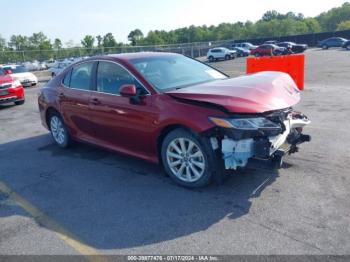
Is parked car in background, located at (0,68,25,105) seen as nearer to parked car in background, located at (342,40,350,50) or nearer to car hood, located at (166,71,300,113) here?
car hood, located at (166,71,300,113)

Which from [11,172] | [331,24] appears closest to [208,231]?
[11,172]

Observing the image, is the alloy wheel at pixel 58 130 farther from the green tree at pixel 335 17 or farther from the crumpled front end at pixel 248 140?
the green tree at pixel 335 17

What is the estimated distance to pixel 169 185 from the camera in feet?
14.9

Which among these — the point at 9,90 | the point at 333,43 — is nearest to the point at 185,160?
the point at 9,90

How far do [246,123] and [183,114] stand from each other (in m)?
0.76

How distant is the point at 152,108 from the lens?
175 inches

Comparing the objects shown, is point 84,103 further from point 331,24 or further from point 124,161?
point 331,24

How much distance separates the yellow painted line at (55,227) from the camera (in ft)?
10.4

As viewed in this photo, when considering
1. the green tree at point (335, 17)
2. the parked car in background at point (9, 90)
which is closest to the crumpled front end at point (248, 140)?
the parked car in background at point (9, 90)

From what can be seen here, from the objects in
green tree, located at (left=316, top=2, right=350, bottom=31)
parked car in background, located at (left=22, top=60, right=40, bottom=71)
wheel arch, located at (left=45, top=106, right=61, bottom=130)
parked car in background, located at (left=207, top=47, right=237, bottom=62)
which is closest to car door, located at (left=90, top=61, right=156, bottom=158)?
wheel arch, located at (left=45, top=106, right=61, bottom=130)

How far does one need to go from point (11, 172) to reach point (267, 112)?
4.17 meters

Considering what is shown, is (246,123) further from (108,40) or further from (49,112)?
(108,40)

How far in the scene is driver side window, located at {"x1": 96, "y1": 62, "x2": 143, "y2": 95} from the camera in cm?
489

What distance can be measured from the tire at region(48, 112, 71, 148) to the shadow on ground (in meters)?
0.59
